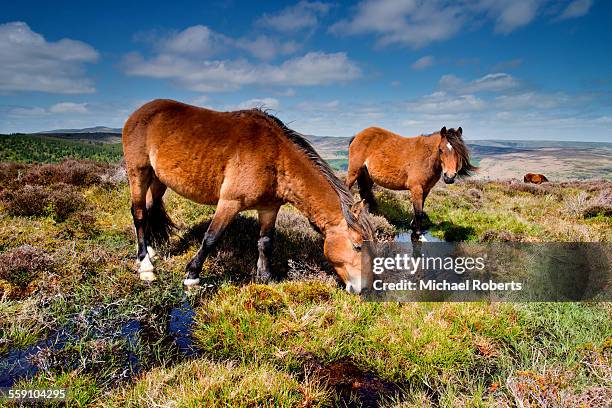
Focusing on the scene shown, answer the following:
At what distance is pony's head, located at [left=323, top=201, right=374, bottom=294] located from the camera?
458 centimetres

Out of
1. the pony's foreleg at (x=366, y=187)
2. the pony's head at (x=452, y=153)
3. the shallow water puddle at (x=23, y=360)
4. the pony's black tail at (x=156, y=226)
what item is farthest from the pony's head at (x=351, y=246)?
the pony's foreleg at (x=366, y=187)

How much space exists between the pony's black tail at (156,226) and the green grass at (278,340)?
0.67 metres

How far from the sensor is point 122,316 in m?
3.89

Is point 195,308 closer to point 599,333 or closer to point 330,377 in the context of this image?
point 330,377

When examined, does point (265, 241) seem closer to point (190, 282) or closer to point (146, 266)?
point (190, 282)

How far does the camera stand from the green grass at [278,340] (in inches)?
111

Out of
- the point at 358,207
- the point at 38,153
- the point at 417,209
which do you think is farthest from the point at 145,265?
the point at 38,153

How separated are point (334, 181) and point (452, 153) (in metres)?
4.65

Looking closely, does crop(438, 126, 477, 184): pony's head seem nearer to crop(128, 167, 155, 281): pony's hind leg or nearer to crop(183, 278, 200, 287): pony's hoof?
crop(183, 278, 200, 287): pony's hoof

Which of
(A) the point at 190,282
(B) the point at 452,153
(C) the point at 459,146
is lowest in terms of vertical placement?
(A) the point at 190,282

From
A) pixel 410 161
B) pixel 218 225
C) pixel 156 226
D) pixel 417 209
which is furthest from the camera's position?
pixel 410 161

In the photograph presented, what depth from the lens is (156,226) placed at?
251 inches

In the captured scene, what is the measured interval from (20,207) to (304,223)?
21.1ft

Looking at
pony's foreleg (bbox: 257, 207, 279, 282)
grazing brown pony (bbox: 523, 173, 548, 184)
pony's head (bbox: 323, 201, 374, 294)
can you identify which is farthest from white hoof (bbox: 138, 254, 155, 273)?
grazing brown pony (bbox: 523, 173, 548, 184)
